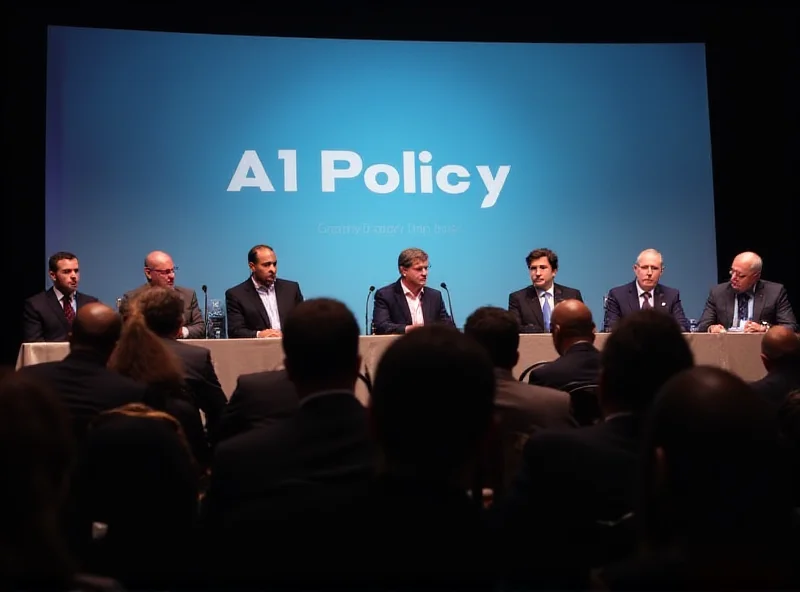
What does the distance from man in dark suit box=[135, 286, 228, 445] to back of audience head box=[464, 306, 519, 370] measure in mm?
1021

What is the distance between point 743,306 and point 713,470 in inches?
225

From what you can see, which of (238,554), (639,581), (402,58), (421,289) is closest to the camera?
(639,581)

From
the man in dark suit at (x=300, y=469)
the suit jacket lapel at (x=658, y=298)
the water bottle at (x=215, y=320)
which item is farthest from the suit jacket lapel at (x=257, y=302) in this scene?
the man in dark suit at (x=300, y=469)

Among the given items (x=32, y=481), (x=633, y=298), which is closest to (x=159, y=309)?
(x=32, y=481)

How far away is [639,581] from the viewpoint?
1.07 metres

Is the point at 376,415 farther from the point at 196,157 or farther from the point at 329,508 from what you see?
the point at 196,157

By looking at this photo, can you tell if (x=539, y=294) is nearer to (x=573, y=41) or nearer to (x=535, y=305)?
(x=535, y=305)

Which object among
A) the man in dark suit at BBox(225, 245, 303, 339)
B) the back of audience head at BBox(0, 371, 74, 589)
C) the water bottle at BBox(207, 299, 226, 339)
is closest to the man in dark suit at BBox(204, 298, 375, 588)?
the back of audience head at BBox(0, 371, 74, 589)

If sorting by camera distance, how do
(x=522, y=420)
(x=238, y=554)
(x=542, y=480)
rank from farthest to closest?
1. (x=522, y=420)
2. (x=542, y=480)
3. (x=238, y=554)

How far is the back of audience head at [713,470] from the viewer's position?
1.21 meters

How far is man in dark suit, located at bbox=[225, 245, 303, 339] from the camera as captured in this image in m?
6.44

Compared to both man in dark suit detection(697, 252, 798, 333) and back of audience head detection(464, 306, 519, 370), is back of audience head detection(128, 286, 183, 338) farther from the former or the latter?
man in dark suit detection(697, 252, 798, 333)

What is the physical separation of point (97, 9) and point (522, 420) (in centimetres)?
568

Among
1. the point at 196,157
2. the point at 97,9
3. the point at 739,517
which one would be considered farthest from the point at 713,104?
the point at 739,517
